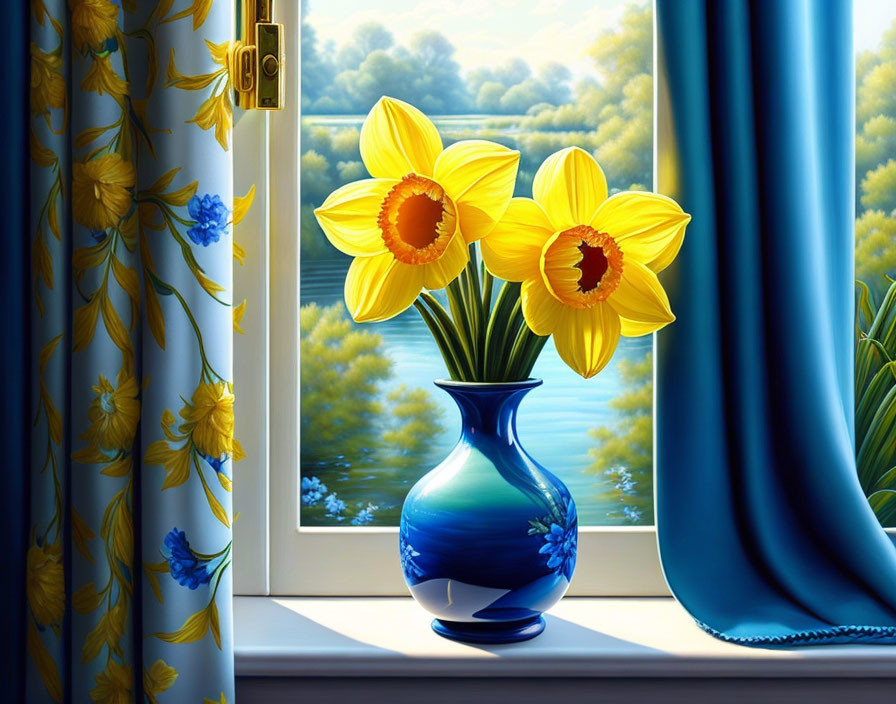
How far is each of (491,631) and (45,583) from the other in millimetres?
549

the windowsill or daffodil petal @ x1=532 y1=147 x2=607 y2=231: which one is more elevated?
daffodil petal @ x1=532 y1=147 x2=607 y2=231

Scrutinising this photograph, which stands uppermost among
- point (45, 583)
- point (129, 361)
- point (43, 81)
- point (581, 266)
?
point (43, 81)

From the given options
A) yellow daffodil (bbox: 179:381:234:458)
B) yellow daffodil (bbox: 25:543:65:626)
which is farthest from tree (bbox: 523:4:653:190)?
yellow daffodil (bbox: 25:543:65:626)

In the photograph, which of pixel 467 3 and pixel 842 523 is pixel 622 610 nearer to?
pixel 842 523

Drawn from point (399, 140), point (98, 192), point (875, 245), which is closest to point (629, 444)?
point (875, 245)

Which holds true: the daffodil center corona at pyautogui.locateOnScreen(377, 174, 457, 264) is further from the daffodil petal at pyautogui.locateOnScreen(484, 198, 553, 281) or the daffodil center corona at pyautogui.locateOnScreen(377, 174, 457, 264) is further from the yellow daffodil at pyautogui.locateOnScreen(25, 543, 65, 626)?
the yellow daffodil at pyautogui.locateOnScreen(25, 543, 65, 626)

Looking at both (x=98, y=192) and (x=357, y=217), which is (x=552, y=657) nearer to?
(x=357, y=217)

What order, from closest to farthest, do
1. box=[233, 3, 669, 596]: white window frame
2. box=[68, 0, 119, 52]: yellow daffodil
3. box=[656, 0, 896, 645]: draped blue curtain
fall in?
box=[68, 0, 119, 52]: yellow daffodil, box=[656, 0, 896, 645]: draped blue curtain, box=[233, 3, 669, 596]: white window frame

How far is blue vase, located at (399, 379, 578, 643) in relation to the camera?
0.99 metres

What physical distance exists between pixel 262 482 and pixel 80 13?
667mm

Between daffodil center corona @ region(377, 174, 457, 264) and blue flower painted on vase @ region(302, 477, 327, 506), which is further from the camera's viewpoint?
blue flower painted on vase @ region(302, 477, 327, 506)

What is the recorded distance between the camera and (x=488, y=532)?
3.22 feet

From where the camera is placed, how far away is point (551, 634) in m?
1.08

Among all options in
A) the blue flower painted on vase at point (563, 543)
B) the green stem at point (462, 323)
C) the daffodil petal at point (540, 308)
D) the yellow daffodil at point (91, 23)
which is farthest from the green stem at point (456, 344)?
the yellow daffodil at point (91, 23)
